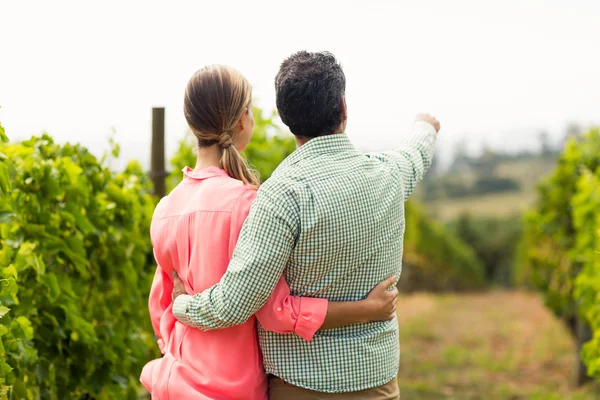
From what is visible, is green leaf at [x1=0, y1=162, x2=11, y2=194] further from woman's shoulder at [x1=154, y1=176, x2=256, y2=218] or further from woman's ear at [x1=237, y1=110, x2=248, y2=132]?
woman's ear at [x1=237, y1=110, x2=248, y2=132]

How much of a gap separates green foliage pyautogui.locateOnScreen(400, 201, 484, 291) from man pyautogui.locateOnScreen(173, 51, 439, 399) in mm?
15832

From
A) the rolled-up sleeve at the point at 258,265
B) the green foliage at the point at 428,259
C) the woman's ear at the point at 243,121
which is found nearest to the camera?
the rolled-up sleeve at the point at 258,265

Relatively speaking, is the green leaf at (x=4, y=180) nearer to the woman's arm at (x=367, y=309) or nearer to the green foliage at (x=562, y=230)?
the woman's arm at (x=367, y=309)

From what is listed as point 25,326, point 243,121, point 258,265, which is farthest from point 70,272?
point 258,265

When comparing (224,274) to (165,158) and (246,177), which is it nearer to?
(246,177)

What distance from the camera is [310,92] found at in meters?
2.36

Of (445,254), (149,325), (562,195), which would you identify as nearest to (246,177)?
(149,325)

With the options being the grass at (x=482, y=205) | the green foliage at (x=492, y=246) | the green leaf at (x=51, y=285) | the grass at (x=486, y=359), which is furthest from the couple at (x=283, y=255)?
the grass at (x=482, y=205)

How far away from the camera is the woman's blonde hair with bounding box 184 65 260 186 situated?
2459 millimetres

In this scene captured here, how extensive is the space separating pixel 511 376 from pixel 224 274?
7.78 metres

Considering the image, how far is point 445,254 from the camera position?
3091cm

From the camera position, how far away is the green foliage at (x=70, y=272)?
3.00m

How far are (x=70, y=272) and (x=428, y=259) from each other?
81.8 ft

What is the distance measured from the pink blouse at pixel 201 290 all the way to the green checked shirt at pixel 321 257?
2.5 inches
